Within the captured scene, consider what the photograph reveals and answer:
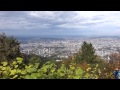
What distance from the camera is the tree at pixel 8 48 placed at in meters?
3.92

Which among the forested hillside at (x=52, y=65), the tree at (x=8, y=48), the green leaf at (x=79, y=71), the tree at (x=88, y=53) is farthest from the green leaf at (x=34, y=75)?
the tree at (x=88, y=53)

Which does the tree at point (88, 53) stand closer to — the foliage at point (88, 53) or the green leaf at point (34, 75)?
the foliage at point (88, 53)

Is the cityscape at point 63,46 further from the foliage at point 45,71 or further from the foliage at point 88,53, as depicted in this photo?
the foliage at point 45,71

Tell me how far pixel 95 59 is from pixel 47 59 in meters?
0.82

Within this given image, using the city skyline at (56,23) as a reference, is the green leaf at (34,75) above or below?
below

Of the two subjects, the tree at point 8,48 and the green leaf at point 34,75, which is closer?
the green leaf at point 34,75

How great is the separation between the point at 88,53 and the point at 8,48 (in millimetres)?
1330

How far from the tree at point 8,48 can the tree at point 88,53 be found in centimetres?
105

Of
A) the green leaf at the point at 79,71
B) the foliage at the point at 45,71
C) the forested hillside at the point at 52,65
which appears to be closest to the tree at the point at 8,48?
the forested hillside at the point at 52,65

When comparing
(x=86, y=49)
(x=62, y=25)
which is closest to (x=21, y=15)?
(x=62, y=25)

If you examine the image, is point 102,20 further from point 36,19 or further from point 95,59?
point 36,19

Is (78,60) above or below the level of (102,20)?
below
